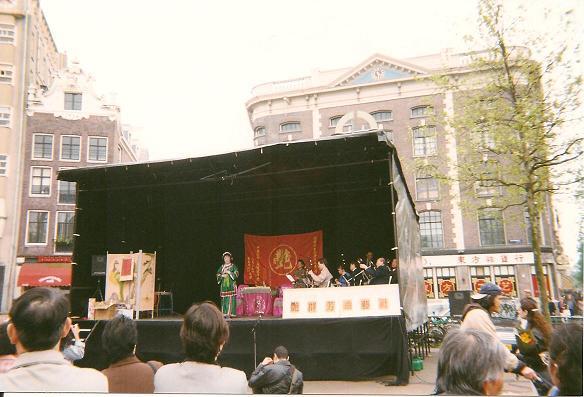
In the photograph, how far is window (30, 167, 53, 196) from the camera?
1738 cm

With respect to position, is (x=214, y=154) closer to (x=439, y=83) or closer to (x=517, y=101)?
(x=517, y=101)

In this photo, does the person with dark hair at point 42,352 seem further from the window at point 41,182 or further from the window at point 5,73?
the window at point 41,182

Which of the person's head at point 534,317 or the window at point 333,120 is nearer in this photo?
the person's head at point 534,317

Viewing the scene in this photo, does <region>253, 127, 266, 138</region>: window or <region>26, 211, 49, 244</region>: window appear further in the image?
<region>26, 211, 49, 244</region>: window

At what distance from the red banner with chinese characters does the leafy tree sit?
11.9ft

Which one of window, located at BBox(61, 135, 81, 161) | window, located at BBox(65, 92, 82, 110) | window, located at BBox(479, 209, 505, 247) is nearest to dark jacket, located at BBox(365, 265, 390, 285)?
window, located at BBox(479, 209, 505, 247)

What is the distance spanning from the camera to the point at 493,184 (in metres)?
7.17

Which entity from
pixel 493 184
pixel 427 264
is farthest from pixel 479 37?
pixel 427 264

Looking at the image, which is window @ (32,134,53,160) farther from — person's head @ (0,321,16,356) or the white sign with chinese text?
person's head @ (0,321,16,356)

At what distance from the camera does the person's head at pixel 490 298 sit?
3.41 metres

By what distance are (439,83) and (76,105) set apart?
1450 cm

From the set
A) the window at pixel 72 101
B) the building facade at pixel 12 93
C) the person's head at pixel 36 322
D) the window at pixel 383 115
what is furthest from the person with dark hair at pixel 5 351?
the window at pixel 72 101

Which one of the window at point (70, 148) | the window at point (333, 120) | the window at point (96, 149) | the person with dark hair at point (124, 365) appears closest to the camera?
the person with dark hair at point (124, 365)

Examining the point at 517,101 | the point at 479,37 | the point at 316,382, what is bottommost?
the point at 316,382
